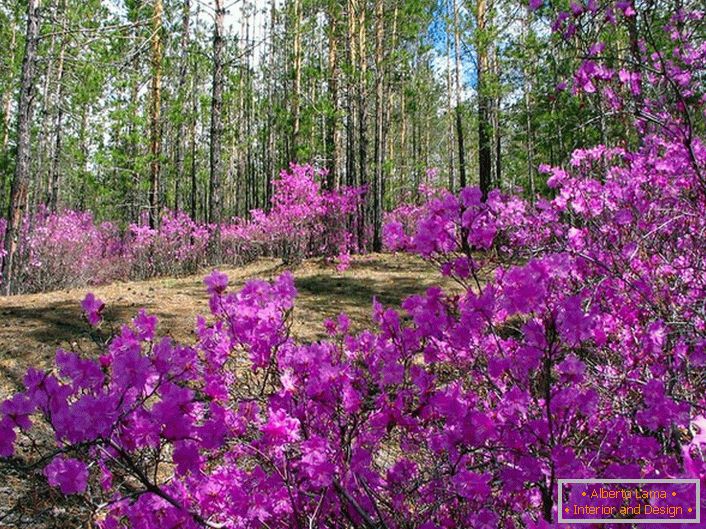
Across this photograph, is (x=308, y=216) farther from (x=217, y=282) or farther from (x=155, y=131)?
(x=217, y=282)

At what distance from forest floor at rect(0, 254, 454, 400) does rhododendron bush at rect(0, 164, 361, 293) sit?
1.01 metres

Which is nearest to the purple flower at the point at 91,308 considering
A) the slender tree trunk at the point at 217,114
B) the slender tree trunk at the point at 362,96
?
the slender tree trunk at the point at 217,114

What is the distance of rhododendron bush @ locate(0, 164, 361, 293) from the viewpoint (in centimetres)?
977

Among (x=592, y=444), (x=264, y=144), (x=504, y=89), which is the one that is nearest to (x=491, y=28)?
(x=504, y=89)

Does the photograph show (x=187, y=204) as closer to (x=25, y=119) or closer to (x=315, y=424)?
(x=25, y=119)

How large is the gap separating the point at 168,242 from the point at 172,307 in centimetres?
571

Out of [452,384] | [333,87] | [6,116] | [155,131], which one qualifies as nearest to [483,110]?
[333,87]

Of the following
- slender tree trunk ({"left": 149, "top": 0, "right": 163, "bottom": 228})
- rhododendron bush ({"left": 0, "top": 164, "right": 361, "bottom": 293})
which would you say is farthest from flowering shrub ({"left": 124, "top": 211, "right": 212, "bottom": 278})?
slender tree trunk ({"left": 149, "top": 0, "right": 163, "bottom": 228})

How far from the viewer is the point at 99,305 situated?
6.13 feet

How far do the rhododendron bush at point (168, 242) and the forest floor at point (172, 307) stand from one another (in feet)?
3.31

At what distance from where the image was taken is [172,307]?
6.07 m

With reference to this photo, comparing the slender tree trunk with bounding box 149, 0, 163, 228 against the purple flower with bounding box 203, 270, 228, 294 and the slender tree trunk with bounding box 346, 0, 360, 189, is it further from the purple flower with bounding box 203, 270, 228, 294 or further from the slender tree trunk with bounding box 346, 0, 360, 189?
the purple flower with bounding box 203, 270, 228, 294

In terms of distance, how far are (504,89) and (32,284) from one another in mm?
11284

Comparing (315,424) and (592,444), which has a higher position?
(315,424)
